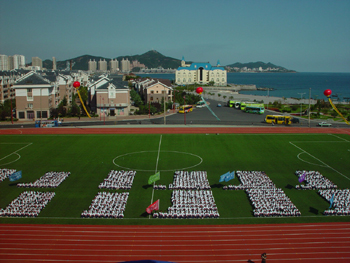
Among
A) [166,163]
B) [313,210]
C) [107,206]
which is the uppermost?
[166,163]

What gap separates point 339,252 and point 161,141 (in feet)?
108

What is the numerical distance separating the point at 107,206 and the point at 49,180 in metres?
9.79

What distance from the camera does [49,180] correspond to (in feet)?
114

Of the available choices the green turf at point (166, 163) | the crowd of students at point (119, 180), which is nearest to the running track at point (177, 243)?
the green turf at point (166, 163)

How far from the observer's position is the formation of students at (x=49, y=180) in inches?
1323

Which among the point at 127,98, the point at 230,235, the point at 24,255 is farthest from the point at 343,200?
the point at 127,98

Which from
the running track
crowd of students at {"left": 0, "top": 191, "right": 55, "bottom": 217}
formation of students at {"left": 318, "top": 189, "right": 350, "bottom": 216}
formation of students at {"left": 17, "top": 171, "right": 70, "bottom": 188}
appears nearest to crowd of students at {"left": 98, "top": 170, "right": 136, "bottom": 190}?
formation of students at {"left": 17, "top": 171, "right": 70, "bottom": 188}

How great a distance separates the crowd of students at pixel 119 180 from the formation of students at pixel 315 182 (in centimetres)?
1781

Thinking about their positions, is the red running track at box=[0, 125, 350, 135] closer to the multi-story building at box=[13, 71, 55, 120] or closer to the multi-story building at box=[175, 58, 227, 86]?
the multi-story building at box=[13, 71, 55, 120]

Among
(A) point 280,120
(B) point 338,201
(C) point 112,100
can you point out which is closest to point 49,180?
(B) point 338,201

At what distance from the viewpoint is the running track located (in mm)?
21547

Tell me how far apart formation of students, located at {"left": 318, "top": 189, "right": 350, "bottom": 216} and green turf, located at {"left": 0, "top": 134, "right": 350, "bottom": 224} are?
0.65 m

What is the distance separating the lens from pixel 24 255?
2180 centimetres

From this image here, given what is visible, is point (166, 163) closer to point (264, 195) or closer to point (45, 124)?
point (264, 195)
